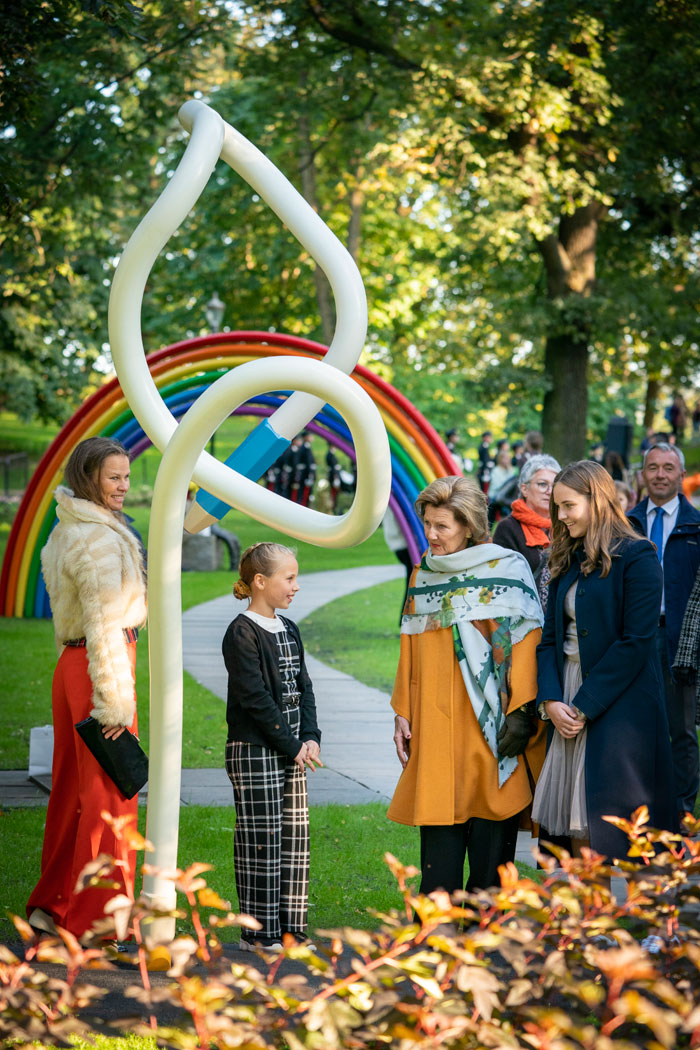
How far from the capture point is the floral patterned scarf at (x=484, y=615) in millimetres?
4492

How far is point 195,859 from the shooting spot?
Result: 578 cm

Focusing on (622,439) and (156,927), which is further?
(622,439)

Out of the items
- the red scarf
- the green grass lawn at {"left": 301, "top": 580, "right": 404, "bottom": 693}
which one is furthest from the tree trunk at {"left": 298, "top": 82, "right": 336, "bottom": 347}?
the red scarf

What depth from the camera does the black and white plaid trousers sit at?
4496mm

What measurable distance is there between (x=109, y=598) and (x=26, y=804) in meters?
2.72

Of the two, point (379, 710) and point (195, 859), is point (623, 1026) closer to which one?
point (195, 859)

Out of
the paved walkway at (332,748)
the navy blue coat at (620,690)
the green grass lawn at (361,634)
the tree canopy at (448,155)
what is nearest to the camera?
the navy blue coat at (620,690)

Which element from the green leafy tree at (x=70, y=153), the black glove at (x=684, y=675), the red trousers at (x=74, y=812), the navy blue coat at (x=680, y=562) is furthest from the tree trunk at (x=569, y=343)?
the red trousers at (x=74, y=812)

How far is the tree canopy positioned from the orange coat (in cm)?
947

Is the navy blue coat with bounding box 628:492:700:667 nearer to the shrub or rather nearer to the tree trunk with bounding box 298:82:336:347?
the shrub

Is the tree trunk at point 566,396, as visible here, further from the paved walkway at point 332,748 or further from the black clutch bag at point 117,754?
the black clutch bag at point 117,754

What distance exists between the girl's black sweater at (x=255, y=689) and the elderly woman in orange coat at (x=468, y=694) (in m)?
0.47

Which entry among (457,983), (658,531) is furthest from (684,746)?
(457,983)

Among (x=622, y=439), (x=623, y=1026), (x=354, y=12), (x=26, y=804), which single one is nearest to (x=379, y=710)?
(x=26, y=804)
